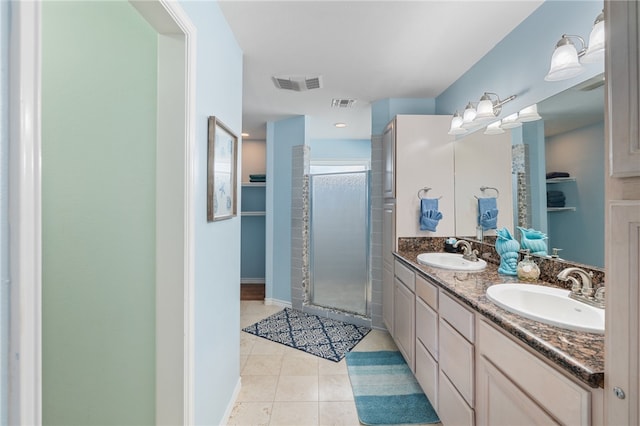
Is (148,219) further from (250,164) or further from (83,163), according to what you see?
(250,164)

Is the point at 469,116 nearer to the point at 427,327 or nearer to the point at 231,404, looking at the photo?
the point at 427,327

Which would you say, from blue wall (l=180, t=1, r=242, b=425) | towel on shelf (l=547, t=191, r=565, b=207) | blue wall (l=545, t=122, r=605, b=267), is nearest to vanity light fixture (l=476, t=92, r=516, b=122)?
blue wall (l=545, t=122, r=605, b=267)

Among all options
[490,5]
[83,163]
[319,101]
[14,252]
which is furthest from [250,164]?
[14,252]

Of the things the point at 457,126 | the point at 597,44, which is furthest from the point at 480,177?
the point at 597,44

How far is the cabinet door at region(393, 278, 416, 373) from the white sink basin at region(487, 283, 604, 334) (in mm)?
756

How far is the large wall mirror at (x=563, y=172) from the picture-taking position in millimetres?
1299

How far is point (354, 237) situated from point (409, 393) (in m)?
1.74

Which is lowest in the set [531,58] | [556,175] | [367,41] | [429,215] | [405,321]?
[405,321]


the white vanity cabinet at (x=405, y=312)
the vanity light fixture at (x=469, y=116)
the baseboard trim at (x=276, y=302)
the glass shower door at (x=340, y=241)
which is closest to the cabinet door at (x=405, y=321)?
the white vanity cabinet at (x=405, y=312)

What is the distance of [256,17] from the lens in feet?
5.60

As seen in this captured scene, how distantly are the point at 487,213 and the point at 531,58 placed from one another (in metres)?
1.07

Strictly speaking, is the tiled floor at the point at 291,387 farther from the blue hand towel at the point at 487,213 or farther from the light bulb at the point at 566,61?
the light bulb at the point at 566,61

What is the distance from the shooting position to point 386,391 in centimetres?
200

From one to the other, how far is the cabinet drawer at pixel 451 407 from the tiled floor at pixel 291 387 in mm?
519
